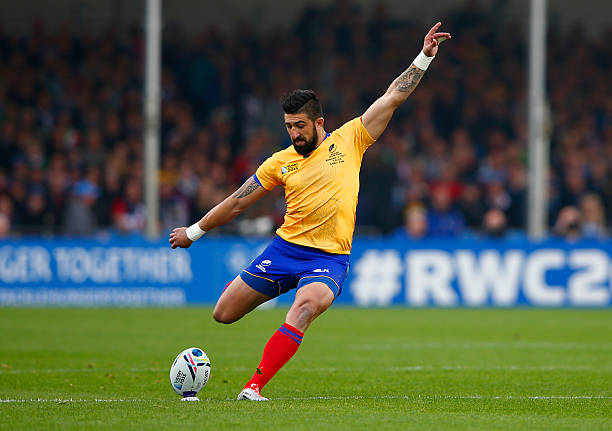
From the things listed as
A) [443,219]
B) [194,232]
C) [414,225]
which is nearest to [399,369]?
[194,232]

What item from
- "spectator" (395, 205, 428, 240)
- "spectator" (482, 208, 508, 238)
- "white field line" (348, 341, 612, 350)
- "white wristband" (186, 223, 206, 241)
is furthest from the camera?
"spectator" (482, 208, 508, 238)

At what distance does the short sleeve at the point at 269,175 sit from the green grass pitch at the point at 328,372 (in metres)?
1.68

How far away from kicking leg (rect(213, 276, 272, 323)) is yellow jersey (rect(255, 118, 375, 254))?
51cm

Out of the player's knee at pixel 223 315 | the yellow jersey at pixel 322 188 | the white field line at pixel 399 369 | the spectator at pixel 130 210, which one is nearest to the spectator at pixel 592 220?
the spectator at pixel 130 210

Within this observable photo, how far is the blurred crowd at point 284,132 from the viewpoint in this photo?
20.4 m

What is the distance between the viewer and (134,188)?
20.7 metres

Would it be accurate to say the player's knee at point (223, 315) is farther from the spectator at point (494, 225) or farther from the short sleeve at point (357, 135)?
the spectator at point (494, 225)

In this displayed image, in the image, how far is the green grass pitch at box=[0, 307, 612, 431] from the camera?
7086mm

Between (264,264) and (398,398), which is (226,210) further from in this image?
(398,398)

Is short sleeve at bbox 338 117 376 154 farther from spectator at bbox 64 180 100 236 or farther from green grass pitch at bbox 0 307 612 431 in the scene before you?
spectator at bbox 64 180 100 236

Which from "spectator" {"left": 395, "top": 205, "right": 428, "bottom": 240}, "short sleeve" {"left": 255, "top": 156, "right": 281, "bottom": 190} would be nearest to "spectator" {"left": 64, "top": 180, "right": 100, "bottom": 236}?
"spectator" {"left": 395, "top": 205, "right": 428, "bottom": 240}

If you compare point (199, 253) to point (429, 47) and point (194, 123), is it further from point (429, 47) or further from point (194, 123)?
point (429, 47)

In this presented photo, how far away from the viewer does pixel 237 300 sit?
336 inches

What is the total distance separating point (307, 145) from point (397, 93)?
33.5 inches
